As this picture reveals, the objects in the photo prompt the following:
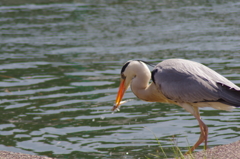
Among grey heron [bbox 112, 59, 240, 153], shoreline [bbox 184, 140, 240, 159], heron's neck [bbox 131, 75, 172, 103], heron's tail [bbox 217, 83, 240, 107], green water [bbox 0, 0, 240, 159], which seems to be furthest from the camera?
green water [bbox 0, 0, 240, 159]

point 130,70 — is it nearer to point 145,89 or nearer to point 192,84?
point 145,89

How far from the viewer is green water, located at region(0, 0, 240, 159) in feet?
24.8

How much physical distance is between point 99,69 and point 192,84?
5654 millimetres

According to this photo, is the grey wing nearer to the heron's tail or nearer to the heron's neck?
the heron's tail

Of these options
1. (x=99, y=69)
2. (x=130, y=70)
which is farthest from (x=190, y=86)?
(x=99, y=69)

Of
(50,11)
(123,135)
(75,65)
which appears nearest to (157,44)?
(75,65)

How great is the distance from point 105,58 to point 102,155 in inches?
265

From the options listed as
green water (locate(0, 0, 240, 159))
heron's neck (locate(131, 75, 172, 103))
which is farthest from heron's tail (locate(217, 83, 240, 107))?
heron's neck (locate(131, 75, 172, 103))

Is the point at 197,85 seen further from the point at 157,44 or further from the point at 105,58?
the point at 157,44

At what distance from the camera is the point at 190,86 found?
22.2 feet

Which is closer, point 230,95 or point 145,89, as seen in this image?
point 230,95

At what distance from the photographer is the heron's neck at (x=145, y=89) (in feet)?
23.9

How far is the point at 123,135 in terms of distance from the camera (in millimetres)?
7727

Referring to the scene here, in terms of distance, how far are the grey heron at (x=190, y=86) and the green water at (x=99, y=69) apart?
660mm
